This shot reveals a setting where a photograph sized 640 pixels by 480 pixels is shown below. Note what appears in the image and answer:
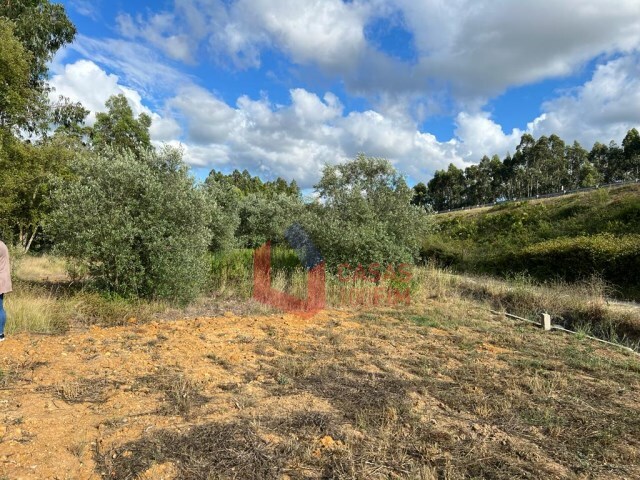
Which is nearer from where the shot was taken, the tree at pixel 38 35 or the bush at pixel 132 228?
the bush at pixel 132 228

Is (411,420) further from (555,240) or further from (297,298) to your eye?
(555,240)

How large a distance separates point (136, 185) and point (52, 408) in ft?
17.2

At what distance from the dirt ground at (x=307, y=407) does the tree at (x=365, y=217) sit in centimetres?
508

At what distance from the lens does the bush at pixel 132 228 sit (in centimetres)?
731

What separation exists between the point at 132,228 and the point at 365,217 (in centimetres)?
Result: 659

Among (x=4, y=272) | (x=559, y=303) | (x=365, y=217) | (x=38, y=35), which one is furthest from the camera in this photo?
(x=38, y=35)

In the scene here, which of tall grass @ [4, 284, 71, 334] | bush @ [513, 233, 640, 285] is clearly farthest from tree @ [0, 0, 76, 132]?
bush @ [513, 233, 640, 285]

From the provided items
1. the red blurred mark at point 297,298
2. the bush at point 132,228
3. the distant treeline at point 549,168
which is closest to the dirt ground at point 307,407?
the bush at point 132,228

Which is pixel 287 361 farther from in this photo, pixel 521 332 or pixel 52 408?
pixel 521 332

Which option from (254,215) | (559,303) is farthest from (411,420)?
(254,215)

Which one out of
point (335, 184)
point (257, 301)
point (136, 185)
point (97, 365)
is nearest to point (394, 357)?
point (97, 365)

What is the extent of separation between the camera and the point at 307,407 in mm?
3715

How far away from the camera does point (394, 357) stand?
5.39m

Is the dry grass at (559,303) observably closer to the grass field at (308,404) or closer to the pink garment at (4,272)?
the grass field at (308,404)
